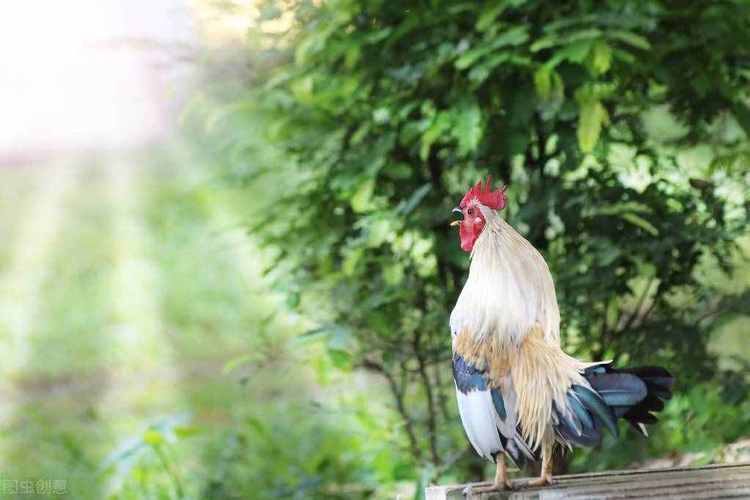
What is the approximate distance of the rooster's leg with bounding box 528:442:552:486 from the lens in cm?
208

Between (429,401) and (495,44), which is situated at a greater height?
(495,44)

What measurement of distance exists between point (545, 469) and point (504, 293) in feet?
1.16

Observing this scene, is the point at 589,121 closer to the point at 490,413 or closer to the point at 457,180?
the point at 457,180

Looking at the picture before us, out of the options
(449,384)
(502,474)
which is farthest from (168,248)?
(502,474)

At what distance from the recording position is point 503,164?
3791 millimetres

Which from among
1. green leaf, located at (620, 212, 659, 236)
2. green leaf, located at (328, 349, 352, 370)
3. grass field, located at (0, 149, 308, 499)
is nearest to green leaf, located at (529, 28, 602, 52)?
green leaf, located at (620, 212, 659, 236)

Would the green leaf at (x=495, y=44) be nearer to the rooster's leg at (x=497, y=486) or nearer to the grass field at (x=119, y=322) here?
the rooster's leg at (x=497, y=486)

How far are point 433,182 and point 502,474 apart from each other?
75.9 inches

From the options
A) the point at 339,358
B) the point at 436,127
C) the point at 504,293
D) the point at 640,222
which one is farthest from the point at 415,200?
the point at 504,293

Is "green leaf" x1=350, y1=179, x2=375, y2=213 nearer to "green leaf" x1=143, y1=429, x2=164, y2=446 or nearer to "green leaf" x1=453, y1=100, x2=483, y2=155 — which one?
"green leaf" x1=453, y1=100, x2=483, y2=155

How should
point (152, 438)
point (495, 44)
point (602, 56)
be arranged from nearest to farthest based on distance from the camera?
1. point (602, 56)
2. point (495, 44)
3. point (152, 438)

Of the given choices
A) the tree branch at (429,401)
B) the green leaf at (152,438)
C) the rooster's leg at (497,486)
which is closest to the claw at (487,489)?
the rooster's leg at (497,486)

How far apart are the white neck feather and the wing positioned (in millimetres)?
85

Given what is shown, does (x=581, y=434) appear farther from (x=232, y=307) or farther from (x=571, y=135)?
(x=232, y=307)
